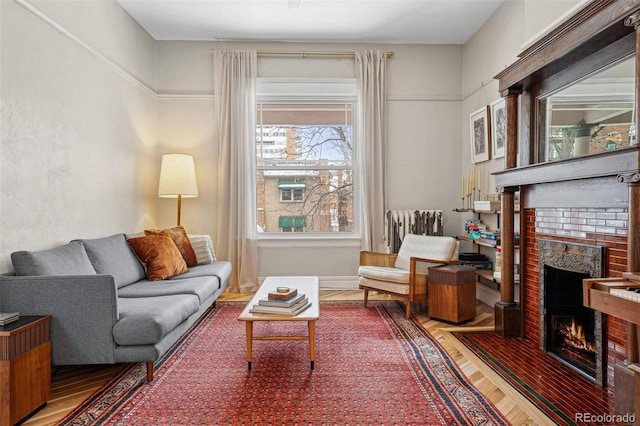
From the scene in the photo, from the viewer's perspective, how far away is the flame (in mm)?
2500

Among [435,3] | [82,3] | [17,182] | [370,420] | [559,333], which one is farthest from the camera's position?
[435,3]

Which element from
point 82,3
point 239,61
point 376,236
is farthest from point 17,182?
point 376,236

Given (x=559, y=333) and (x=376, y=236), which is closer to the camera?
(x=559, y=333)

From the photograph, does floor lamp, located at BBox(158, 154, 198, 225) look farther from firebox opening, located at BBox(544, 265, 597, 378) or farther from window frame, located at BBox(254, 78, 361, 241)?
firebox opening, located at BBox(544, 265, 597, 378)

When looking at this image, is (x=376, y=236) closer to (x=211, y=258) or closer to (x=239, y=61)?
(x=211, y=258)

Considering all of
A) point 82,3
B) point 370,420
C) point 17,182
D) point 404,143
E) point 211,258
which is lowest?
point 370,420

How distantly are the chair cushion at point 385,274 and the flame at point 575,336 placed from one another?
4.38 feet

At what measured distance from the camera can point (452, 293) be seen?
3.54 metres

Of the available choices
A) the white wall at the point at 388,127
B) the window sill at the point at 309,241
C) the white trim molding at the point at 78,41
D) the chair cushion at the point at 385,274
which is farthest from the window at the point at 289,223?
the white trim molding at the point at 78,41

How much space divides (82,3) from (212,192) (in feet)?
7.51

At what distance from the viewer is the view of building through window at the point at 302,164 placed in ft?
16.8

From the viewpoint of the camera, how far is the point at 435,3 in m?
4.04

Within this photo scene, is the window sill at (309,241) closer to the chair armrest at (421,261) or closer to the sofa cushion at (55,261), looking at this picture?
the chair armrest at (421,261)

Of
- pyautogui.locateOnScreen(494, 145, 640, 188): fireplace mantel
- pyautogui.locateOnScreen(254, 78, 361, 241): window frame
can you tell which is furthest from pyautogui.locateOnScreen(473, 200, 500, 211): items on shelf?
pyautogui.locateOnScreen(254, 78, 361, 241): window frame
